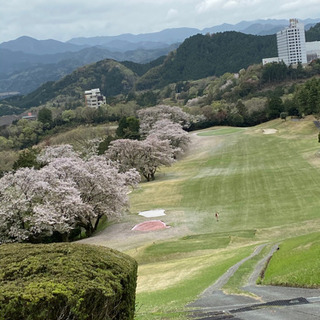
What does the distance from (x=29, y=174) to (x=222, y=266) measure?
21637mm

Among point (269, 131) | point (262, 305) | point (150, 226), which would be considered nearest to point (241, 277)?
point (262, 305)

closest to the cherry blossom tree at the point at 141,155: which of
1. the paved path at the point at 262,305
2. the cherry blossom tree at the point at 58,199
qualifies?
the cherry blossom tree at the point at 58,199

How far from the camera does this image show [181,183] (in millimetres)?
54469

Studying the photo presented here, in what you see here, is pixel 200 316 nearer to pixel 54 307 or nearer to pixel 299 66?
pixel 54 307

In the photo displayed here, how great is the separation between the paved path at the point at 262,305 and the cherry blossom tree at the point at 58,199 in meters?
21.1

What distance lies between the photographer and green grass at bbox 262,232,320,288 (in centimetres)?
1394

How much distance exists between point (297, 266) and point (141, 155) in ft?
162

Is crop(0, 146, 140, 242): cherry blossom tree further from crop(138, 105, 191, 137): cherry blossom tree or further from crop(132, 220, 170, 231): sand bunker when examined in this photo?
crop(138, 105, 191, 137): cherry blossom tree

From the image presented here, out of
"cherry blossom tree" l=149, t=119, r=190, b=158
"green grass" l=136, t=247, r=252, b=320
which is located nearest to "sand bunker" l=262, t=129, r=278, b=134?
"cherry blossom tree" l=149, t=119, r=190, b=158

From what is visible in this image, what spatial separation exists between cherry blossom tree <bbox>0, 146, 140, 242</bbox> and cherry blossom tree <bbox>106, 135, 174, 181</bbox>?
2049cm

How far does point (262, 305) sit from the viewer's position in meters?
12.4

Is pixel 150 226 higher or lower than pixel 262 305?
lower

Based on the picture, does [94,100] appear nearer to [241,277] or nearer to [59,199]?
[59,199]

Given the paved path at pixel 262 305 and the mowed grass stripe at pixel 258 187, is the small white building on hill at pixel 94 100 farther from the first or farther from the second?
the paved path at pixel 262 305
